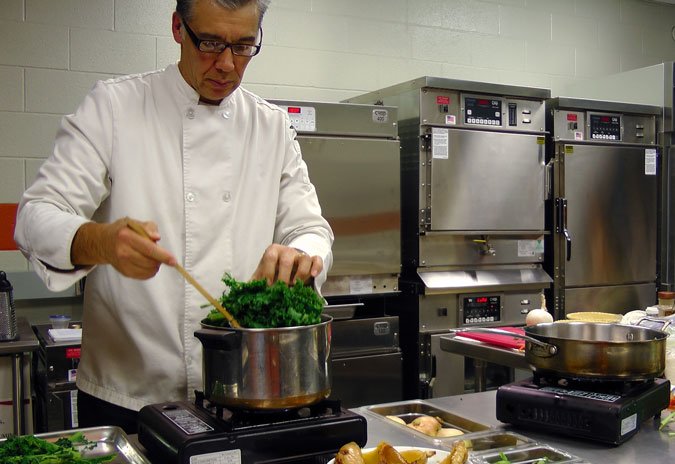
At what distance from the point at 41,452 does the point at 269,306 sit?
508 mm

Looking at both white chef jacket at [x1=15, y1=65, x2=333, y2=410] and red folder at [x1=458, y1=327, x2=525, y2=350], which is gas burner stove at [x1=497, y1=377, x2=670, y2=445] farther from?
red folder at [x1=458, y1=327, x2=525, y2=350]

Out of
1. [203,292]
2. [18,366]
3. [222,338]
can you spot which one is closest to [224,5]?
[203,292]

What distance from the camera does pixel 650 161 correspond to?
4.86 metres

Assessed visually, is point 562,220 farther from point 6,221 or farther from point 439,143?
point 6,221

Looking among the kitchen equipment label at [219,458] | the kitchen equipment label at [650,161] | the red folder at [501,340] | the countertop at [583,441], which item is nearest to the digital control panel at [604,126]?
the kitchen equipment label at [650,161]

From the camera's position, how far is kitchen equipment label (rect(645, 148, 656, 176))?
4840mm

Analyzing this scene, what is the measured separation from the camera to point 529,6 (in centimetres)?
523

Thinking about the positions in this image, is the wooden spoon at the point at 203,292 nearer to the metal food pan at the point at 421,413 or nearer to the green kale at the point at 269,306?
the green kale at the point at 269,306

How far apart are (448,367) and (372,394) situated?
48cm

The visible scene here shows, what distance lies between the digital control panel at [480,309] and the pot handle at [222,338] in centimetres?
302

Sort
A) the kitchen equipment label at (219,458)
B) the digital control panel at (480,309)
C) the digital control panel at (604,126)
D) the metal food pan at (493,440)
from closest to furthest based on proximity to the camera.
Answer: the kitchen equipment label at (219,458) < the metal food pan at (493,440) < the digital control panel at (480,309) < the digital control panel at (604,126)

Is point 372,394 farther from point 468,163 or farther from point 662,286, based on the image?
point 662,286

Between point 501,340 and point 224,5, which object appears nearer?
point 224,5

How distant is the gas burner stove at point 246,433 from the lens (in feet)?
4.04
